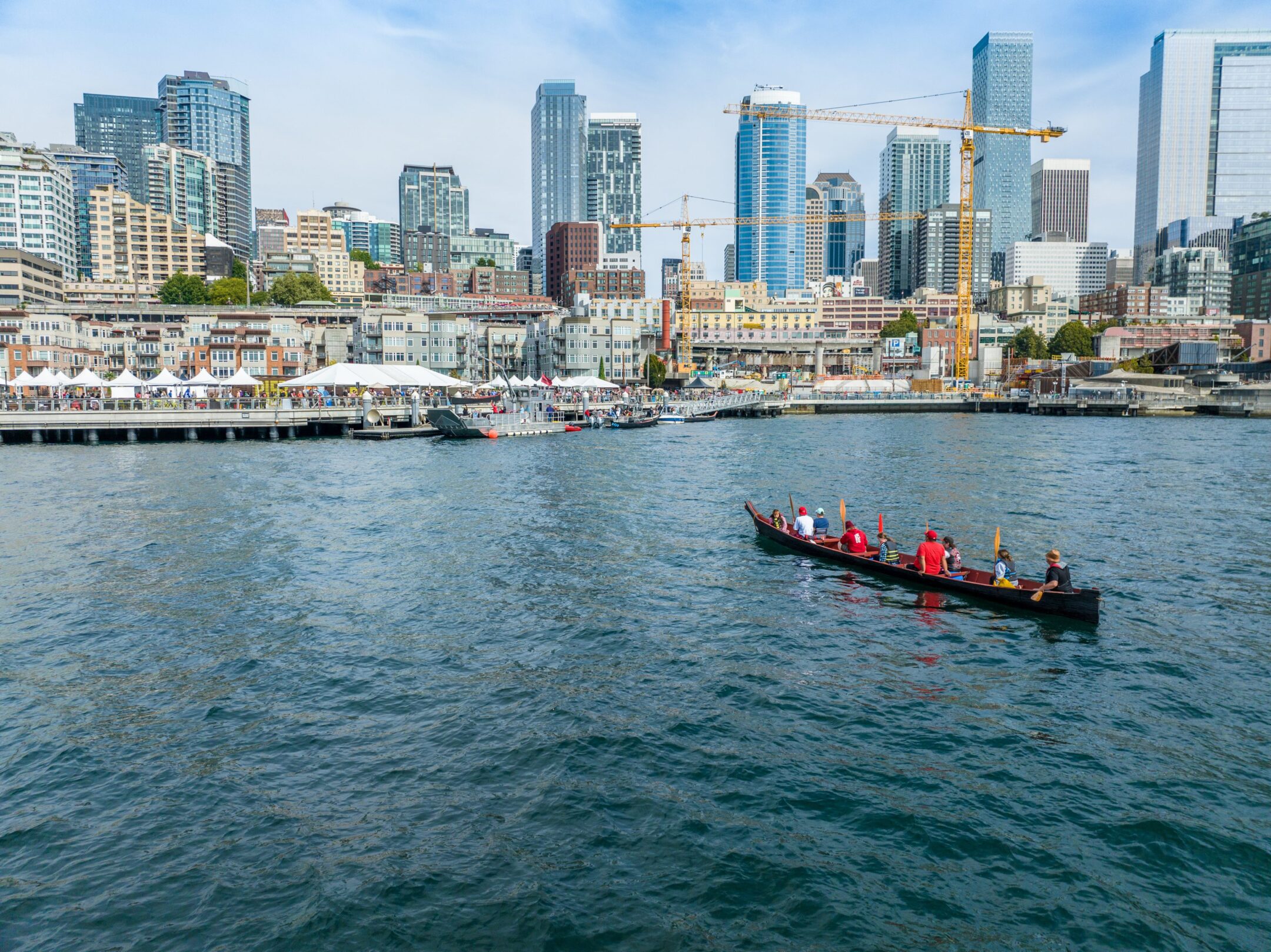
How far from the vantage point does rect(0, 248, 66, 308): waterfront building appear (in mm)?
158875

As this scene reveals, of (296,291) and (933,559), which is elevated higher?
(296,291)

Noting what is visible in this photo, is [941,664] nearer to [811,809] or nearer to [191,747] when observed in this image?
[811,809]

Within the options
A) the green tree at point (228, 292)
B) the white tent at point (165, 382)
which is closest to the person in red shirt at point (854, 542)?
the white tent at point (165, 382)

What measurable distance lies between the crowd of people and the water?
111 cm

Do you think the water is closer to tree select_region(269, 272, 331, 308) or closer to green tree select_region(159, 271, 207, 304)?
green tree select_region(159, 271, 207, 304)

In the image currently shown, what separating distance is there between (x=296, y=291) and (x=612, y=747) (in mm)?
190068

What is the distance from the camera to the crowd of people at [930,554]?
84.8 feet

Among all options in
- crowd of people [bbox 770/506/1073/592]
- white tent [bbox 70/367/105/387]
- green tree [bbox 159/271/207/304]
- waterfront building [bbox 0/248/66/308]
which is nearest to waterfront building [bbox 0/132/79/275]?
waterfront building [bbox 0/248/66/308]

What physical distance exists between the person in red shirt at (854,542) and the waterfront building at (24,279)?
166010 mm

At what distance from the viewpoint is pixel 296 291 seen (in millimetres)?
187375

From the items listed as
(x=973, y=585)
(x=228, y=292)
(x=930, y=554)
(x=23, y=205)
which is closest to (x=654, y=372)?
(x=228, y=292)

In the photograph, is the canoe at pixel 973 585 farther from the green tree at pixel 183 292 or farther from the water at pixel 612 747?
the green tree at pixel 183 292

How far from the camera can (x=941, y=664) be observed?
22.4m

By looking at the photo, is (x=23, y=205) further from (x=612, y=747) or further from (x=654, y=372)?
(x=612, y=747)
